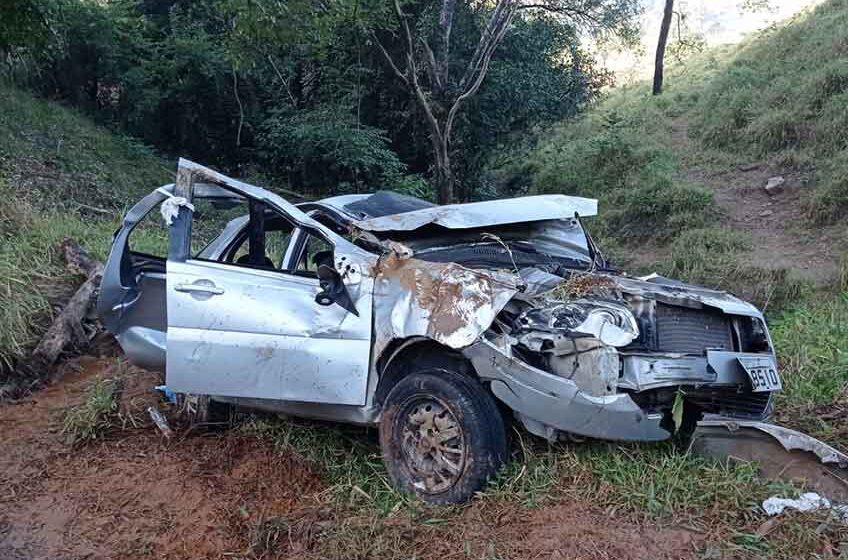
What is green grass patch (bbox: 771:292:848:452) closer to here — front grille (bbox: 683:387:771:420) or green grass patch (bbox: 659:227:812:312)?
front grille (bbox: 683:387:771:420)

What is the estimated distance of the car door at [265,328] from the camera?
13.1 feet

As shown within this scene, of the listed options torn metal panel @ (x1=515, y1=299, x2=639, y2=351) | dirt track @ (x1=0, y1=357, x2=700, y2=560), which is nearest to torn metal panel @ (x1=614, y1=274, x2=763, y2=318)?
torn metal panel @ (x1=515, y1=299, x2=639, y2=351)

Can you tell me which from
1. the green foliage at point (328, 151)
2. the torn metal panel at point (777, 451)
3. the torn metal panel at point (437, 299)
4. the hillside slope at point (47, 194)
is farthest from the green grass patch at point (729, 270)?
the hillside slope at point (47, 194)

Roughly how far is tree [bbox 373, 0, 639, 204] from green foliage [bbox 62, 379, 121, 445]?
772 cm

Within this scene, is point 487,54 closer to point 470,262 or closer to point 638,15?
point 638,15

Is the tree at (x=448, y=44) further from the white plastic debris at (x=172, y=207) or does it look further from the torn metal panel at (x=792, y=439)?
the torn metal panel at (x=792, y=439)

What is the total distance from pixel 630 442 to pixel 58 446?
367 cm

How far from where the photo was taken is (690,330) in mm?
3979

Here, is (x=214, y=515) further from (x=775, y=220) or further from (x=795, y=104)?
(x=795, y=104)

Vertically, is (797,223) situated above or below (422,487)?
above

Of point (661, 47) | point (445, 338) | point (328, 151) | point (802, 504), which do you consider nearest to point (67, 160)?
point (328, 151)

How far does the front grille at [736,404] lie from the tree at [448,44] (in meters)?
8.68

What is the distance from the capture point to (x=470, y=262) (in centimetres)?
441

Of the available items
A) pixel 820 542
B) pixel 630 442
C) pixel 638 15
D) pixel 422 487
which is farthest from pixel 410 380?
pixel 638 15
